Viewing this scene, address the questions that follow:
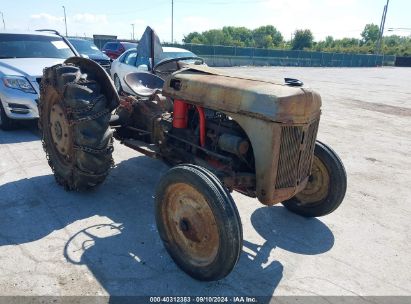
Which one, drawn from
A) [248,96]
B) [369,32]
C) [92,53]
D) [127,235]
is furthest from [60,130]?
[369,32]

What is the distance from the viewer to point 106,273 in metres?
2.77

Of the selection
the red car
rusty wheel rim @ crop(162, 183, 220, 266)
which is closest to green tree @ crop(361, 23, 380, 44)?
the red car

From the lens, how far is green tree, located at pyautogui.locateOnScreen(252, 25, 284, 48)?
10372cm

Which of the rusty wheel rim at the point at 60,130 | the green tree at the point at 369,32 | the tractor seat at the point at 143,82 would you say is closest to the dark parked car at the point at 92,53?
the tractor seat at the point at 143,82

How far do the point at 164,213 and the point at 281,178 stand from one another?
40.3 inches

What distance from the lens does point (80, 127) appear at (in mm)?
3707

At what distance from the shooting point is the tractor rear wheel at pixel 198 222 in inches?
95.6

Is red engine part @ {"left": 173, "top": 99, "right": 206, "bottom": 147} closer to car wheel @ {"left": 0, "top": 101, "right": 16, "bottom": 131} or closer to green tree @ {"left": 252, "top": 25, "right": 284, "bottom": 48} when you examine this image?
car wheel @ {"left": 0, "top": 101, "right": 16, "bottom": 131}

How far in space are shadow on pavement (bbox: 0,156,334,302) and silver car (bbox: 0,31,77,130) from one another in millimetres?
2222

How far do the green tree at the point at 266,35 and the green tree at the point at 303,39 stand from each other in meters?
31.2

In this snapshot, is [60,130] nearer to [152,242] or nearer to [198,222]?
[152,242]

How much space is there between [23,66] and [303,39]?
231ft


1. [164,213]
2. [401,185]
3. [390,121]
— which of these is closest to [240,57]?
[390,121]

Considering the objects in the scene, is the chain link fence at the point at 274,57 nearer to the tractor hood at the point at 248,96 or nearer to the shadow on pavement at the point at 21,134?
the shadow on pavement at the point at 21,134
